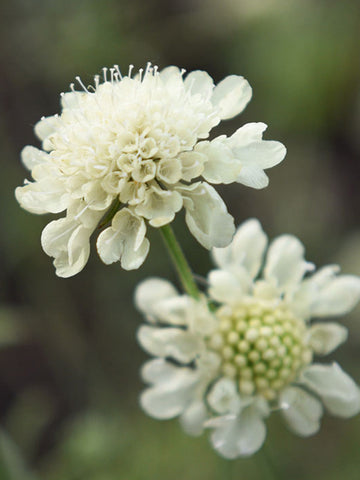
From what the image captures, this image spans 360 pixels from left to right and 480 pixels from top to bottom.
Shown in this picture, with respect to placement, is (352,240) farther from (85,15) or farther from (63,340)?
(85,15)

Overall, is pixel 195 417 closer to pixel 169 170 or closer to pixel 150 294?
pixel 150 294

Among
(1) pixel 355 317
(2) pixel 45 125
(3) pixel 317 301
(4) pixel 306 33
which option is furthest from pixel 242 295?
(4) pixel 306 33

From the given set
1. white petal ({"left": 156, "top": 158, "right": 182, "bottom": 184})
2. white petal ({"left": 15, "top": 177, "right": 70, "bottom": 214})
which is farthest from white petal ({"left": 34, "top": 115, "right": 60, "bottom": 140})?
white petal ({"left": 156, "top": 158, "right": 182, "bottom": 184})

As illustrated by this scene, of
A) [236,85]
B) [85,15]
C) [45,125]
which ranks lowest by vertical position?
[236,85]

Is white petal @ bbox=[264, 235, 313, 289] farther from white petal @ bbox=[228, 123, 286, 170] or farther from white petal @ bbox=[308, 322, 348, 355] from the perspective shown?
white petal @ bbox=[228, 123, 286, 170]

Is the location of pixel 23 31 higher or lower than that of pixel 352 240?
higher

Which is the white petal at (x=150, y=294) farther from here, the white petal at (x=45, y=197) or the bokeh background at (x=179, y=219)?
the bokeh background at (x=179, y=219)

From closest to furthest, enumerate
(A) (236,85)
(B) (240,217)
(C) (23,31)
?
(A) (236,85) < (C) (23,31) < (B) (240,217)
